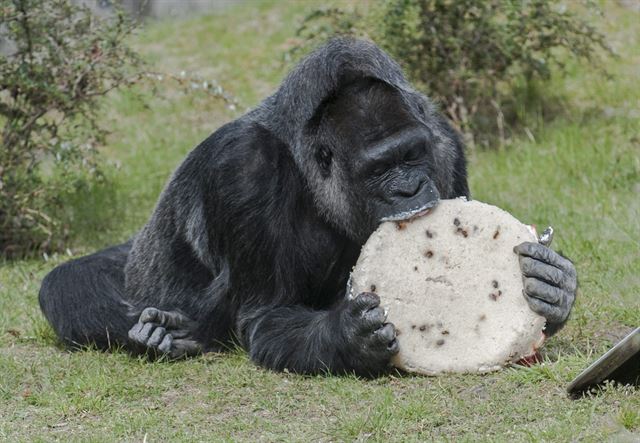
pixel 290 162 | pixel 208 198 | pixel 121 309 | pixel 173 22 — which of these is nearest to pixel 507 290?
pixel 290 162

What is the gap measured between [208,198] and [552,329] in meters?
2.07

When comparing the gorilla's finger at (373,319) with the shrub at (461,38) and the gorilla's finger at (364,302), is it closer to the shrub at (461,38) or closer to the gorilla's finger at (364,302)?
the gorilla's finger at (364,302)

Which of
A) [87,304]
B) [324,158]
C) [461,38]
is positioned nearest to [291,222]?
[324,158]

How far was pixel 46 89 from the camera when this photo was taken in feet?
29.7

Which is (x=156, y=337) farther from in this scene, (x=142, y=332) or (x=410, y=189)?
(x=410, y=189)

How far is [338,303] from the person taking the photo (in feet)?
20.7

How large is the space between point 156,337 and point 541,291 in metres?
2.25

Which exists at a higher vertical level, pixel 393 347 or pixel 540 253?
pixel 540 253

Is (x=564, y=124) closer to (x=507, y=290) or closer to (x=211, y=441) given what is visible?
(x=507, y=290)

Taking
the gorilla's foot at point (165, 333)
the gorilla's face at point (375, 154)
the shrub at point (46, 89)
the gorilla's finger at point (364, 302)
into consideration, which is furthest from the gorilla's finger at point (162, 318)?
the shrub at point (46, 89)

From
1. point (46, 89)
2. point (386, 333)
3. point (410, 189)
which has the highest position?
point (410, 189)

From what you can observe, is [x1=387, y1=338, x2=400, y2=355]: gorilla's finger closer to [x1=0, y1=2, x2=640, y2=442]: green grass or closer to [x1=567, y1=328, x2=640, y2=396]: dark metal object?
[x1=0, y1=2, x2=640, y2=442]: green grass

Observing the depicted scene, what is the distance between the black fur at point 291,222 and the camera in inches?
227

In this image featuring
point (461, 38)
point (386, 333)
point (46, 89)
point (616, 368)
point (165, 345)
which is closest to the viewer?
point (616, 368)
